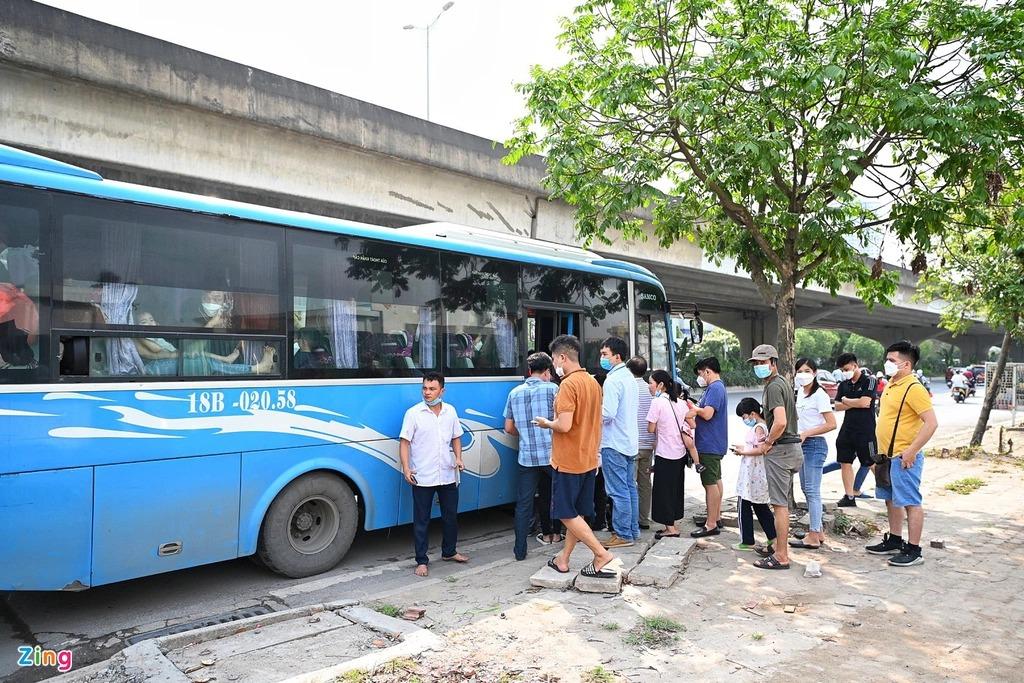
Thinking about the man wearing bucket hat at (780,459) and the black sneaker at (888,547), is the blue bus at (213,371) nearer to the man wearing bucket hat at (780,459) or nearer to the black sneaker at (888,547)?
the man wearing bucket hat at (780,459)

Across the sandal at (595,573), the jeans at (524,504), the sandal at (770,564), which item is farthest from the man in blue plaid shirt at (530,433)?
the sandal at (770,564)

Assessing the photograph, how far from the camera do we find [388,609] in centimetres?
517

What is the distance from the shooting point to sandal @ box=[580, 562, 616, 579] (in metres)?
5.67

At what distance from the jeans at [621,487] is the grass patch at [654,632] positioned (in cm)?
177

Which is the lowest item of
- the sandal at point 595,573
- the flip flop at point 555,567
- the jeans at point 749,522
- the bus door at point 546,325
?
the flip flop at point 555,567

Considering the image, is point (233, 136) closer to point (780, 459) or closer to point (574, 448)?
point (574, 448)

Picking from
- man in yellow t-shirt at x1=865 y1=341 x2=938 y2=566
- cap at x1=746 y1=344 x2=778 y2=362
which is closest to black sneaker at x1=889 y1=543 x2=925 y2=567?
man in yellow t-shirt at x1=865 y1=341 x2=938 y2=566

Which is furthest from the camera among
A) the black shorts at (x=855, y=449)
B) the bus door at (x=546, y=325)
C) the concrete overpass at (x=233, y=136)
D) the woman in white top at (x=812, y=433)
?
the black shorts at (x=855, y=449)

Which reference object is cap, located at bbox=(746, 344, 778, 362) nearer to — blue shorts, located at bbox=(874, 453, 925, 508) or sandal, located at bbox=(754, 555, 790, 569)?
blue shorts, located at bbox=(874, 453, 925, 508)

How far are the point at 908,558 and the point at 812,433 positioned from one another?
1411 millimetres

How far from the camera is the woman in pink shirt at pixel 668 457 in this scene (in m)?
7.38

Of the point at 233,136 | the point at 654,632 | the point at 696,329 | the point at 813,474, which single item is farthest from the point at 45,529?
the point at 696,329

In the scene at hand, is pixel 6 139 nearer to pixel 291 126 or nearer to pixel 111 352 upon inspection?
pixel 291 126

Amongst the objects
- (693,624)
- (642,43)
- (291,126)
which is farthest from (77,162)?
(693,624)
